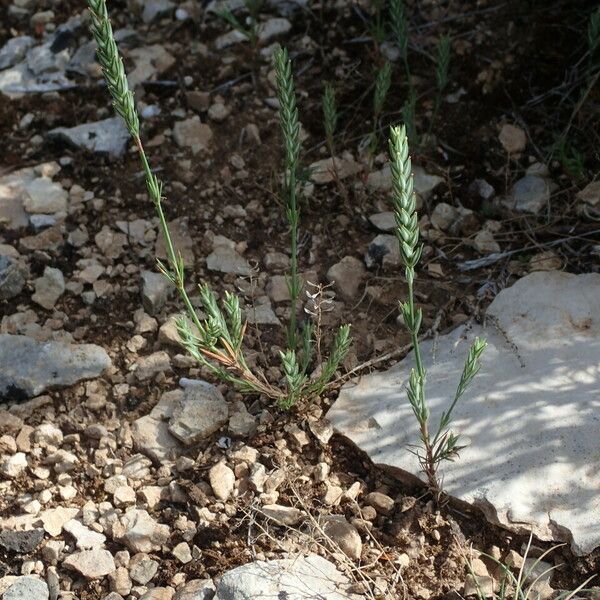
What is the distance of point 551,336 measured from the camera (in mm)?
2896

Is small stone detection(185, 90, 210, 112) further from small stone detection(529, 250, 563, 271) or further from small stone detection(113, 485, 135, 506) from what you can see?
small stone detection(113, 485, 135, 506)

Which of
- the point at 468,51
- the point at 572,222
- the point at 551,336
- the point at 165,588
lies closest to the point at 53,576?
the point at 165,588

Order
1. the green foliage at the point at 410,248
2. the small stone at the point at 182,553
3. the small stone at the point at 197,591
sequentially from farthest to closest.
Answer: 1. the small stone at the point at 182,553
2. the small stone at the point at 197,591
3. the green foliage at the point at 410,248

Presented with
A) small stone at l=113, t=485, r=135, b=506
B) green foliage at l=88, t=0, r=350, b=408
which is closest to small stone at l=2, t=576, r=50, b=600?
small stone at l=113, t=485, r=135, b=506

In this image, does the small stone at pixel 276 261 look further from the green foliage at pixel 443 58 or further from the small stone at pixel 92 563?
the small stone at pixel 92 563

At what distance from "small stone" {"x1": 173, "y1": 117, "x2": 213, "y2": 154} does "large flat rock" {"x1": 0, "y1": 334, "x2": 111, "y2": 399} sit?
1000 millimetres

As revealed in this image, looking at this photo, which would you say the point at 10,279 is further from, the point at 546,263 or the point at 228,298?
the point at 546,263

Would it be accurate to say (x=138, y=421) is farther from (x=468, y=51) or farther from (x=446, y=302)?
(x=468, y=51)

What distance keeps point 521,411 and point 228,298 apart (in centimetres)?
93

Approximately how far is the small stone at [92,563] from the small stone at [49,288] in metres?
0.96

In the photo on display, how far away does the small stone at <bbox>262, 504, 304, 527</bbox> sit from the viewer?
2.59 m

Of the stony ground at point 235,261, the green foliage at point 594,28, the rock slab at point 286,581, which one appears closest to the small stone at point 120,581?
the stony ground at point 235,261

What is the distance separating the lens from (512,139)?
138 inches

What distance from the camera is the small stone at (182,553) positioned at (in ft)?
8.34
